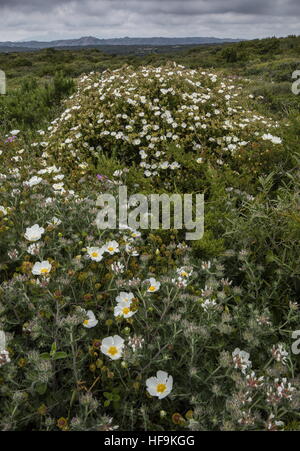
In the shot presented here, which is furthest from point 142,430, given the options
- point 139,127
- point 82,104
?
point 82,104

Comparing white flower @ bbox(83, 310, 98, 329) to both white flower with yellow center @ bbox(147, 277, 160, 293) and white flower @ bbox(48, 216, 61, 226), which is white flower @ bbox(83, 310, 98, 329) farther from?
white flower @ bbox(48, 216, 61, 226)

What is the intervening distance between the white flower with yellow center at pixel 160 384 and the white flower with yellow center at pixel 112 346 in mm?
183

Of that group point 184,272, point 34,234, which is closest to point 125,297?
point 184,272

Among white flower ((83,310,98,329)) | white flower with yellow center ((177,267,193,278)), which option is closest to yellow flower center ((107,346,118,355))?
white flower ((83,310,98,329))

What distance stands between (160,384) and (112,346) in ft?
0.88

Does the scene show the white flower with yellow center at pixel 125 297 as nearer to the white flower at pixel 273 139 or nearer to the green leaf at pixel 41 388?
the green leaf at pixel 41 388

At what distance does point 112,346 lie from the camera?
1.76 meters

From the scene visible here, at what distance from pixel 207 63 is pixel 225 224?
24.4 m

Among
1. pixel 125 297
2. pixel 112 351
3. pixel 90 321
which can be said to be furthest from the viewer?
pixel 125 297

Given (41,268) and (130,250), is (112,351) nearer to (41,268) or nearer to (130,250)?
(41,268)

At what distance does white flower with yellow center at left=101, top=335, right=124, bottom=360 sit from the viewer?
173cm

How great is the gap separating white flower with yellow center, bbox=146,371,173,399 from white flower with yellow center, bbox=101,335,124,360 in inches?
7.2
